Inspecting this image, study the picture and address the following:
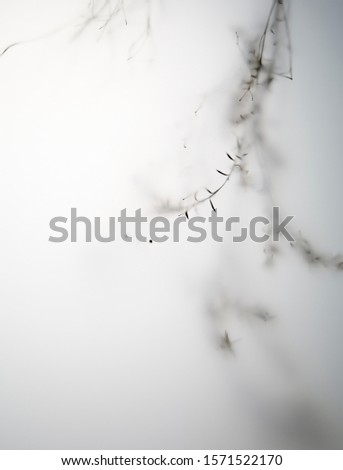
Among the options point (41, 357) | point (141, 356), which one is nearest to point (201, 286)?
point (141, 356)

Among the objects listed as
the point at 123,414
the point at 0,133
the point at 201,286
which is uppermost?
the point at 0,133

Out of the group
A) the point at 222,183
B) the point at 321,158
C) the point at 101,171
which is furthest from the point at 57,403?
the point at 321,158

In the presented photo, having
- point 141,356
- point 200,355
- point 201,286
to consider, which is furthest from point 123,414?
point 201,286

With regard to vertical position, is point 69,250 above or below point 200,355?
above

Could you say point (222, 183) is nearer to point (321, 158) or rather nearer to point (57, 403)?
point (321, 158)

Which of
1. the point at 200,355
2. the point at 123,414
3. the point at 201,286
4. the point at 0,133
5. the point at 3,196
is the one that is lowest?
the point at 123,414

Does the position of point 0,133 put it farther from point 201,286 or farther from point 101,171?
point 201,286

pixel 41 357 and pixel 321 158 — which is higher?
pixel 321 158
